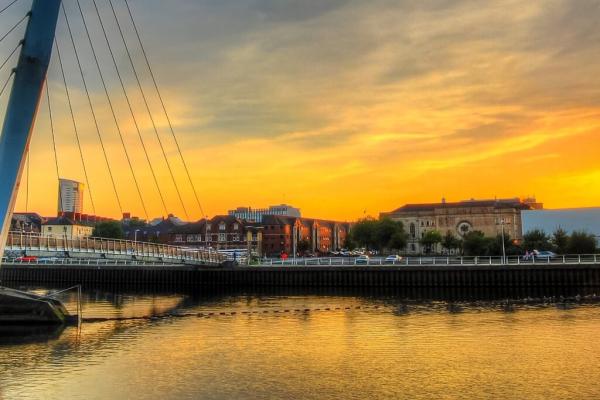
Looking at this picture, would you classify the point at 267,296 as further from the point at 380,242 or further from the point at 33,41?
the point at 380,242

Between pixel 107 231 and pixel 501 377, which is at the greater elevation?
pixel 107 231

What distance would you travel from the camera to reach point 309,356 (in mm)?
24625

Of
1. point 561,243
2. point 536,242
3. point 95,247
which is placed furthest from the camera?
point 536,242

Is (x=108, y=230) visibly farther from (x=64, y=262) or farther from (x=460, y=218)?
(x=460, y=218)

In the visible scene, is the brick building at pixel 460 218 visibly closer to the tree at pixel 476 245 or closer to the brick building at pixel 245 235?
the brick building at pixel 245 235

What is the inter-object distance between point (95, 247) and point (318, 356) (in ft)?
86.9

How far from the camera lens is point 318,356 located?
80.9 ft

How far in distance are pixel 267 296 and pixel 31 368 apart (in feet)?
115

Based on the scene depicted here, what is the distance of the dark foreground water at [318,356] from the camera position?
18906 millimetres

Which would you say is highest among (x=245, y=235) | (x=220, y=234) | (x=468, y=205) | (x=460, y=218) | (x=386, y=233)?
(x=468, y=205)

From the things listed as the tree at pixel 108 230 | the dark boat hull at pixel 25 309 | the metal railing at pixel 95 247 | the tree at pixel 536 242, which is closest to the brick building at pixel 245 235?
the tree at pixel 108 230

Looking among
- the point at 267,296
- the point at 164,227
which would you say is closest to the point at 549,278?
the point at 267,296

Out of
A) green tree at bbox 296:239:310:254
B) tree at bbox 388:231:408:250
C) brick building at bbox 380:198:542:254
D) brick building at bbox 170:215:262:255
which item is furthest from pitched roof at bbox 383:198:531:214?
brick building at bbox 170:215:262:255

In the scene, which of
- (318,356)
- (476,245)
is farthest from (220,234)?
(318,356)
